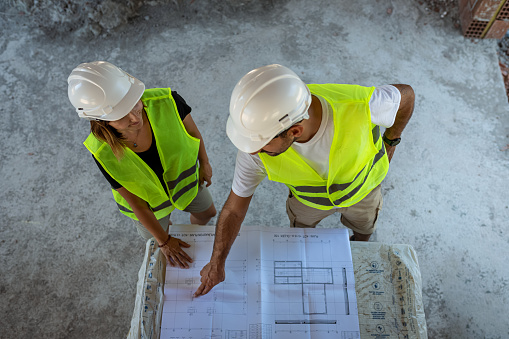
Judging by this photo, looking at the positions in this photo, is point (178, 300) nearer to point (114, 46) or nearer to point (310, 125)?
point (310, 125)

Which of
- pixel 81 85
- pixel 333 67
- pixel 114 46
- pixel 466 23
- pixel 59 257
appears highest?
pixel 81 85

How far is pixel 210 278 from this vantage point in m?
1.76

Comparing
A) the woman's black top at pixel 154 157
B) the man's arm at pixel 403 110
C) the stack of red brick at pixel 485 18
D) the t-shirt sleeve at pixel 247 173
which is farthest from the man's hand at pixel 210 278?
the stack of red brick at pixel 485 18

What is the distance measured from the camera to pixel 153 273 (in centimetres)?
185

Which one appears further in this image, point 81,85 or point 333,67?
point 333,67

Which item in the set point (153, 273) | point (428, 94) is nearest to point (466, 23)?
point (428, 94)

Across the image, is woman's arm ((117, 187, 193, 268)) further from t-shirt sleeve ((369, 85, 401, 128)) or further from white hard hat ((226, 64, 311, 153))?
t-shirt sleeve ((369, 85, 401, 128))

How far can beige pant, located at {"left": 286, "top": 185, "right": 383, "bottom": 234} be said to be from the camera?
86.7 inches

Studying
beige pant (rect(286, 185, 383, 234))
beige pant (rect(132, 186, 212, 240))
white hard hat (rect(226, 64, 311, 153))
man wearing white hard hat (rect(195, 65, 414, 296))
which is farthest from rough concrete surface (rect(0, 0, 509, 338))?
white hard hat (rect(226, 64, 311, 153))

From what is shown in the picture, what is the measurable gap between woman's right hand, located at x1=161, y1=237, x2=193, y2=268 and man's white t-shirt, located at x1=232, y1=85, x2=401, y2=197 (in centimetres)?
39

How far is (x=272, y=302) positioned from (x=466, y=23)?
145 inches

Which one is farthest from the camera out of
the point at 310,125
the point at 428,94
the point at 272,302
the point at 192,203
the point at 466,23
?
the point at 466,23

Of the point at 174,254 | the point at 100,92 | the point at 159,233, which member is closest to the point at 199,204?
the point at 159,233

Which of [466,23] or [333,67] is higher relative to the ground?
[466,23]
